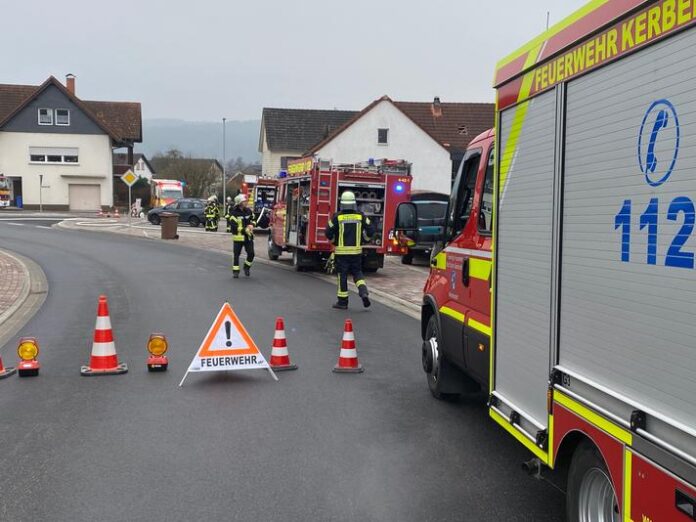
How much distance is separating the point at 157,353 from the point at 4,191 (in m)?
52.6

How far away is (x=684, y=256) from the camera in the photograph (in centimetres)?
272

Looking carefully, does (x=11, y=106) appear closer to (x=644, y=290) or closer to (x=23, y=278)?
(x=23, y=278)

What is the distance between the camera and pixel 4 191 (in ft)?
180

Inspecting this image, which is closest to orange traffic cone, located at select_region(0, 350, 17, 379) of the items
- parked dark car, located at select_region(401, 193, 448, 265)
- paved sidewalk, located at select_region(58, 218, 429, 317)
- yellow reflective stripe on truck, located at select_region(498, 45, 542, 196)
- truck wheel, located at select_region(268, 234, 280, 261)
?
yellow reflective stripe on truck, located at select_region(498, 45, 542, 196)

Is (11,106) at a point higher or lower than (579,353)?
higher

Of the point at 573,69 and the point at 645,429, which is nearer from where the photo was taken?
the point at 645,429

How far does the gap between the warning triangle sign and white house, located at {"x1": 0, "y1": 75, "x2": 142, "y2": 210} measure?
52.8 metres

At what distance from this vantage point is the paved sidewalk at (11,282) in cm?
1302

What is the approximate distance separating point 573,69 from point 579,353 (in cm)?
136

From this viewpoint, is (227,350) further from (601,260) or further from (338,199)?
(338,199)

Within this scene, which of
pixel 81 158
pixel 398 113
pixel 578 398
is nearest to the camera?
pixel 578 398

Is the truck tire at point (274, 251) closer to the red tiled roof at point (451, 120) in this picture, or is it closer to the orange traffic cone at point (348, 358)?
the orange traffic cone at point (348, 358)

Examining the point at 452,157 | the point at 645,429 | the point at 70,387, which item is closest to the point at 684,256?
the point at 645,429

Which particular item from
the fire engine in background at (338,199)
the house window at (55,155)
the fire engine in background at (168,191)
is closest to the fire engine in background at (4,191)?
the house window at (55,155)
